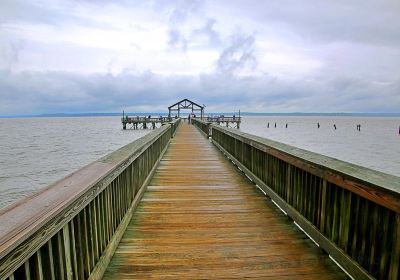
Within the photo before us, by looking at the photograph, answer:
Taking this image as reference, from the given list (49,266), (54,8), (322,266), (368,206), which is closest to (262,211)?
(322,266)

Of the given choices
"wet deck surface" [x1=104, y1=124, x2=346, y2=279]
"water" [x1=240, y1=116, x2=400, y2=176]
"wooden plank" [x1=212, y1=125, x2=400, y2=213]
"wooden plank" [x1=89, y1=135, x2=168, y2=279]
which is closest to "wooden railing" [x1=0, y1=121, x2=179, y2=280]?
"wooden plank" [x1=89, y1=135, x2=168, y2=279]

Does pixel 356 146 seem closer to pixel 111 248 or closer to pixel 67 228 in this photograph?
pixel 111 248

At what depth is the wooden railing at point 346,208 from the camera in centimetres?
221

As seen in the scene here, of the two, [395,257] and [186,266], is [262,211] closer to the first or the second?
[186,266]

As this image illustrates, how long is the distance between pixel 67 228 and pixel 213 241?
77.0 inches

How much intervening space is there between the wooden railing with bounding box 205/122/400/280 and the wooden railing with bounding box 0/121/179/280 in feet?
7.20

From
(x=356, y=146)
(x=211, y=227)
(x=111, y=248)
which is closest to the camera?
(x=111, y=248)

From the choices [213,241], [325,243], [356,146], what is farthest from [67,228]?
[356,146]

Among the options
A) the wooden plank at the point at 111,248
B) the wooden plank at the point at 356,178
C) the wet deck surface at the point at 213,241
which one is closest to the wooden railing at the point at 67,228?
the wooden plank at the point at 111,248

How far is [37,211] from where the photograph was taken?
1670 millimetres

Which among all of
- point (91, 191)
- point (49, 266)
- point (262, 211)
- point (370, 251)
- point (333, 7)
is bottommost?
point (262, 211)

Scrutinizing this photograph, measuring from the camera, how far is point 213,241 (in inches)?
141

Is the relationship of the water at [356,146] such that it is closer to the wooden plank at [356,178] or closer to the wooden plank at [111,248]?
the wooden plank at [356,178]

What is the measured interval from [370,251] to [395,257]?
1.01 ft
